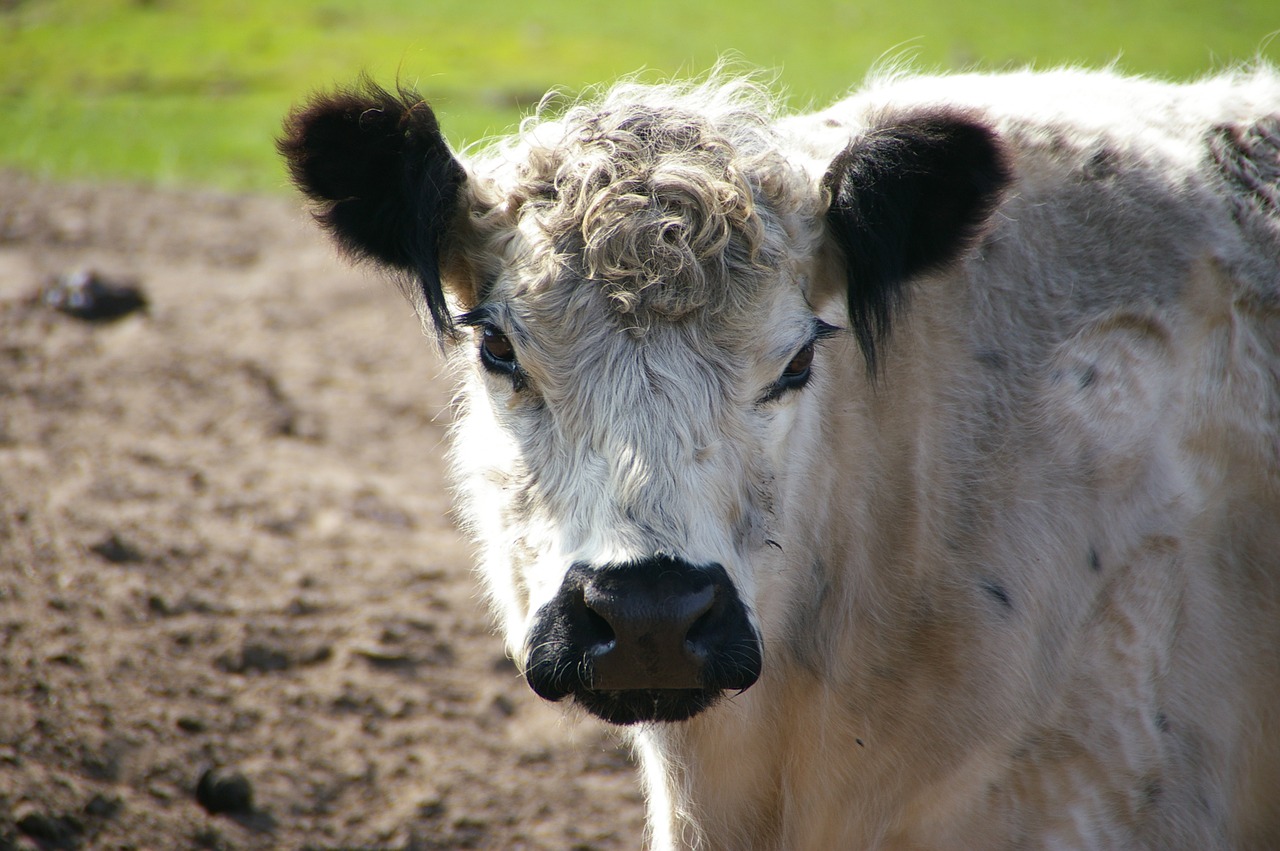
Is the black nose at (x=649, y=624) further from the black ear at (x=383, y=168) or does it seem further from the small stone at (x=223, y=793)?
the small stone at (x=223, y=793)

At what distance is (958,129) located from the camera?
3096mm

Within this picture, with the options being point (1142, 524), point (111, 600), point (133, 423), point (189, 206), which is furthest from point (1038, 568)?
point (189, 206)

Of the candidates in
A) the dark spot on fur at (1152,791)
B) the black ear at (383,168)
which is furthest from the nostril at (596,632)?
the dark spot on fur at (1152,791)

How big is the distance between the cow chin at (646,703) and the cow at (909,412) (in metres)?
0.27

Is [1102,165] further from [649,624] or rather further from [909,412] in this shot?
[649,624]

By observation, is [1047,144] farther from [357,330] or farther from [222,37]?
[222,37]

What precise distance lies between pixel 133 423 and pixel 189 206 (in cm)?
598

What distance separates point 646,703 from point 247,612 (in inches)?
153

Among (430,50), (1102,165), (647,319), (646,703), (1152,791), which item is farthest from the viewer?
(430,50)

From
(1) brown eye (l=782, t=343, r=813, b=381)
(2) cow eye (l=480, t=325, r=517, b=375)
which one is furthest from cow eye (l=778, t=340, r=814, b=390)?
(2) cow eye (l=480, t=325, r=517, b=375)

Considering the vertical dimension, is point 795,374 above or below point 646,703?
above

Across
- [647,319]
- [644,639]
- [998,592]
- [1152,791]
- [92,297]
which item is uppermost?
[647,319]

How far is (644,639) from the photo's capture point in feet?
8.39

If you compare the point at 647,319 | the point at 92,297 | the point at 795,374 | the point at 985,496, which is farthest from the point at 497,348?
the point at 92,297
